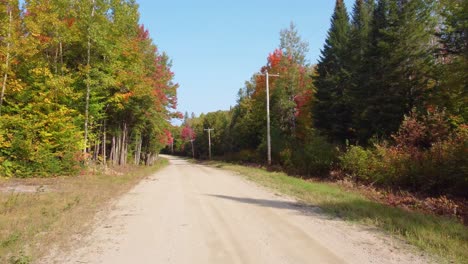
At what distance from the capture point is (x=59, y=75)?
21188mm

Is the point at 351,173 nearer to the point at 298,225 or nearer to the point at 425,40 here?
the point at 425,40

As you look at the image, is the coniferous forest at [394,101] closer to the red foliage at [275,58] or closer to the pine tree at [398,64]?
the pine tree at [398,64]

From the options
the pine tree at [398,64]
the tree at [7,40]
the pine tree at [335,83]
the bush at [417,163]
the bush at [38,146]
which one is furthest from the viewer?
the pine tree at [335,83]

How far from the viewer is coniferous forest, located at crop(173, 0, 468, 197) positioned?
53.6 ft

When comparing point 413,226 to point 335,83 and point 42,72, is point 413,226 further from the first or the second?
point 335,83

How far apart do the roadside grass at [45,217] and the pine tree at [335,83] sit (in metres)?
18.5

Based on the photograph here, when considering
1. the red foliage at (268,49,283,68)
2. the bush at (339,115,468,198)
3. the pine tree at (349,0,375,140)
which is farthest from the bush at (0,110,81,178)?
the red foliage at (268,49,283,68)

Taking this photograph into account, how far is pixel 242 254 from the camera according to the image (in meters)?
6.04

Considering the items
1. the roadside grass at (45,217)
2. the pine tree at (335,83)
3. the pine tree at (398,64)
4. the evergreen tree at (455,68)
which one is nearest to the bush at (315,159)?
the pine tree at (335,83)

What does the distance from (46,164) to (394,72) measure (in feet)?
66.5


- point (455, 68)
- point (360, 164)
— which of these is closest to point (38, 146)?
point (360, 164)

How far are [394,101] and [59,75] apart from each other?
1974 centimetres

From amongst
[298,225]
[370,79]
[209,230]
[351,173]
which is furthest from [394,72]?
[209,230]

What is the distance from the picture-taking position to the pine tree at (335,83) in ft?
92.8
